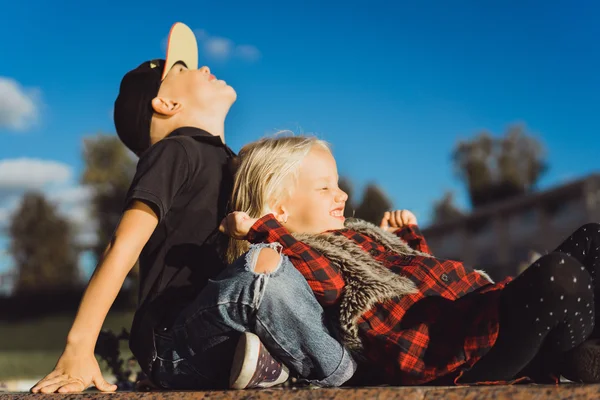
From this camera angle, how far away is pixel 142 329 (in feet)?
8.28

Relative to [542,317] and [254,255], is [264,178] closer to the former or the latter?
[254,255]

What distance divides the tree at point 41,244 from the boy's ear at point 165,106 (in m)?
39.3

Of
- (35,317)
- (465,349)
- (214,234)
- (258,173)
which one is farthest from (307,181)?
(35,317)

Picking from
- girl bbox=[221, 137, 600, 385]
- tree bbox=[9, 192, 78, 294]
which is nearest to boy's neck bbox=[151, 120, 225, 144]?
girl bbox=[221, 137, 600, 385]

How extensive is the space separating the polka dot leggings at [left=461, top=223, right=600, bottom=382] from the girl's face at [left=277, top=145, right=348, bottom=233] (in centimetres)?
82

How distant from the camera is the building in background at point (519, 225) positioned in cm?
2520

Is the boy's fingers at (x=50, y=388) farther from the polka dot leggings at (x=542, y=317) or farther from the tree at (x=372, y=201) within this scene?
the tree at (x=372, y=201)

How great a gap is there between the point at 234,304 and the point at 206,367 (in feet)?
1.08

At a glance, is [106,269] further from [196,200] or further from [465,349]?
[465,349]

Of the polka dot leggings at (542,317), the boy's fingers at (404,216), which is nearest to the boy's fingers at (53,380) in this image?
the polka dot leggings at (542,317)

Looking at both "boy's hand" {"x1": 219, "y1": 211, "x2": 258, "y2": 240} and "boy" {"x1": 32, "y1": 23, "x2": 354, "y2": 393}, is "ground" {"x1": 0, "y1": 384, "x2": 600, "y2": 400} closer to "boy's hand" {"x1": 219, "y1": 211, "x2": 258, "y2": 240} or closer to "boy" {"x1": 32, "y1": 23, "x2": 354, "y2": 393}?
"boy" {"x1": 32, "y1": 23, "x2": 354, "y2": 393}

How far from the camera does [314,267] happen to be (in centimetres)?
217

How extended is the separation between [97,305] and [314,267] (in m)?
0.77

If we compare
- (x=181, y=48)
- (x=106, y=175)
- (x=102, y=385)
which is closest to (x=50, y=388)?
(x=102, y=385)
